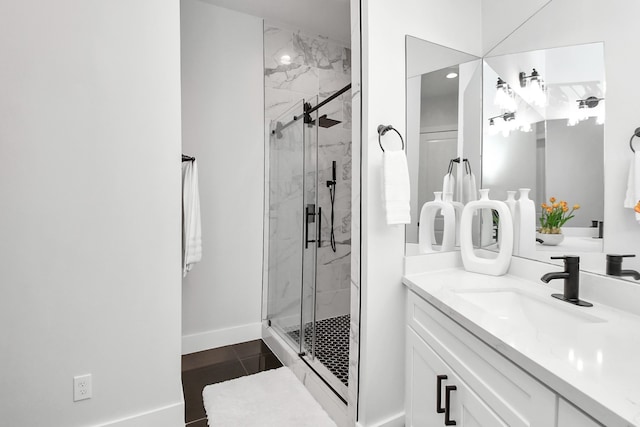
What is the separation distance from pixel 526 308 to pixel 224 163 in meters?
2.28

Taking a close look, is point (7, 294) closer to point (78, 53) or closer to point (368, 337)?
point (78, 53)

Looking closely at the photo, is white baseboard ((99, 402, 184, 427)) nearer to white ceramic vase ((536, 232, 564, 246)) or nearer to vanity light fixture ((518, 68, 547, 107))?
white ceramic vase ((536, 232, 564, 246))

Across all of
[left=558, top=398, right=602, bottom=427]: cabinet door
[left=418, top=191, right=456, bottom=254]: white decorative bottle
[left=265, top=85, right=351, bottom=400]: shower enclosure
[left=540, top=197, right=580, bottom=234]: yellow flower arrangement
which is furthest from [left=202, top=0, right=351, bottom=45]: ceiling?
[left=558, top=398, right=602, bottom=427]: cabinet door

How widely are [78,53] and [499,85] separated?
2.14m

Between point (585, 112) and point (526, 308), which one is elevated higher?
point (585, 112)

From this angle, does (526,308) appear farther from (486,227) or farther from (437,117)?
(437,117)

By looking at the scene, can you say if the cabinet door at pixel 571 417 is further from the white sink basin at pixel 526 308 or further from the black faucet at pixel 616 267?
the black faucet at pixel 616 267

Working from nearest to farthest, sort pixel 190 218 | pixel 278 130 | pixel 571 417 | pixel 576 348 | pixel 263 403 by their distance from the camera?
pixel 571 417, pixel 576 348, pixel 263 403, pixel 190 218, pixel 278 130

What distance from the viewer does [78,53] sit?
1424 millimetres

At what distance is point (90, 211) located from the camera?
4.79 ft

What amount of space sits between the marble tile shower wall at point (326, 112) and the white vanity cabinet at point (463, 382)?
1.03 metres

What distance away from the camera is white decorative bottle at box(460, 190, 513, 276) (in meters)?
1.50

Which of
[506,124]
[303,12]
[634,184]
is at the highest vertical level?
[303,12]

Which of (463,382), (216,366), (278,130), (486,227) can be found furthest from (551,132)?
(216,366)
